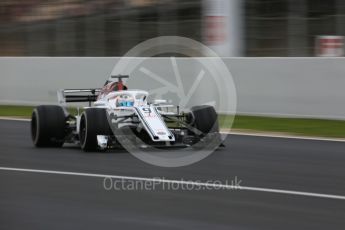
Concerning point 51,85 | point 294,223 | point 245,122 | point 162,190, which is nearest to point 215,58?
point 245,122

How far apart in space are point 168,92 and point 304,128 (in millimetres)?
4418

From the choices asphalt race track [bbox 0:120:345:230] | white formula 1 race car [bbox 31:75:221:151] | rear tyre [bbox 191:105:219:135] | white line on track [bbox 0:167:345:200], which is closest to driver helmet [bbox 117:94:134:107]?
white formula 1 race car [bbox 31:75:221:151]

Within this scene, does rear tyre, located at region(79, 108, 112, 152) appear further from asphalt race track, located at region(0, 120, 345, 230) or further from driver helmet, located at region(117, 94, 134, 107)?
driver helmet, located at region(117, 94, 134, 107)

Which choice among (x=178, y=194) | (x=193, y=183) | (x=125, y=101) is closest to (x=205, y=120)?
(x=125, y=101)

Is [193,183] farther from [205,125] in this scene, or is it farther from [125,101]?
[125,101]

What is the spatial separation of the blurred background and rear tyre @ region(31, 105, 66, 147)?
649 cm

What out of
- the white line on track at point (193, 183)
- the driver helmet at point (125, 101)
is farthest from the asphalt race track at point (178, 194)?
the driver helmet at point (125, 101)

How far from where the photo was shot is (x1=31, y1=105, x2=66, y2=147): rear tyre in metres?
11.9

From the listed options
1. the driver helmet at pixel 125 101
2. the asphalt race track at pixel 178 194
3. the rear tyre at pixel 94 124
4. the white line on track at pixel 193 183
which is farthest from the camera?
the driver helmet at pixel 125 101

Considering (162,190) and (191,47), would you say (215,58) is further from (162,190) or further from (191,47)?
(162,190)

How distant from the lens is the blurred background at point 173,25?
56.2ft

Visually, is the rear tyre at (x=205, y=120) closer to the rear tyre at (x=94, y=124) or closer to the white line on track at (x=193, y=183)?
the rear tyre at (x=94, y=124)

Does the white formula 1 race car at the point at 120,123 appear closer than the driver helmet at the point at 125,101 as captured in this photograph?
Yes

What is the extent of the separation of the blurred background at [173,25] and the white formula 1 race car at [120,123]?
583 cm
